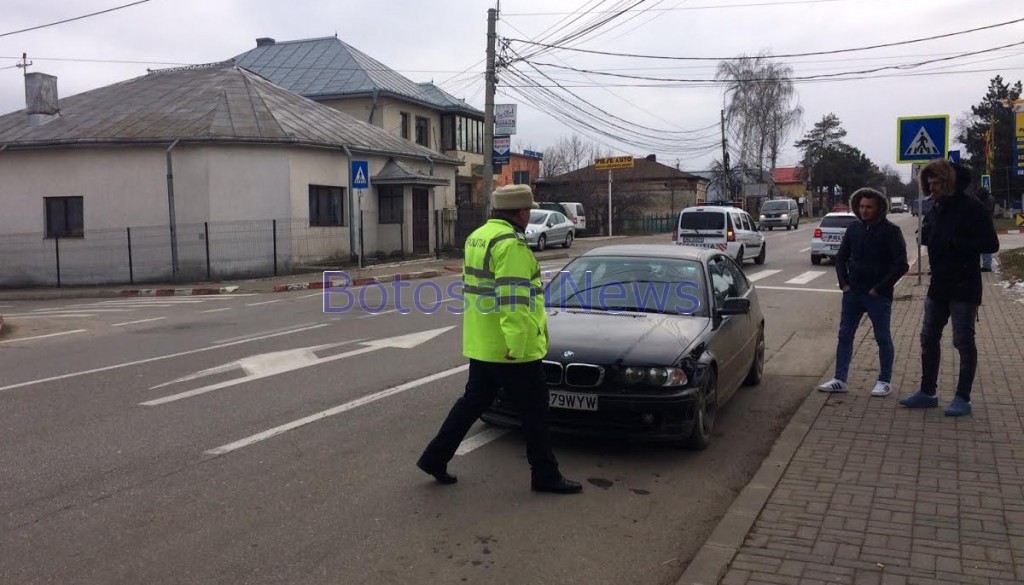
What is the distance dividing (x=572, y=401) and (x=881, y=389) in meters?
3.20

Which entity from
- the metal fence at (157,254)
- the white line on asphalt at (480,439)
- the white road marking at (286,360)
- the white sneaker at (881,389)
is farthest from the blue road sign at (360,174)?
the white sneaker at (881,389)

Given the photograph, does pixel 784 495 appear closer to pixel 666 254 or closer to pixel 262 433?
pixel 666 254

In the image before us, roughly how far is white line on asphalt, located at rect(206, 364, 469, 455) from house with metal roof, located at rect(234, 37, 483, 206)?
33663mm

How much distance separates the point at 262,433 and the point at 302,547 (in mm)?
2324

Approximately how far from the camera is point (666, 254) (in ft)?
24.1

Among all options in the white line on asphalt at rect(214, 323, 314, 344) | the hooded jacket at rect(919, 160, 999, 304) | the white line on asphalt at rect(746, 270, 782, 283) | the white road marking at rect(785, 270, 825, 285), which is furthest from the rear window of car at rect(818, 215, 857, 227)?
the hooded jacket at rect(919, 160, 999, 304)

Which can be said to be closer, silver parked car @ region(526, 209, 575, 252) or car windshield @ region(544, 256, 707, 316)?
car windshield @ region(544, 256, 707, 316)

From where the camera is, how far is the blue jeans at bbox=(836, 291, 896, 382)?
283 inches

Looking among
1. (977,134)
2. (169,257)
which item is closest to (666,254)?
(169,257)

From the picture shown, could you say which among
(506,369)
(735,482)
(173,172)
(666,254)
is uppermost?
(173,172)

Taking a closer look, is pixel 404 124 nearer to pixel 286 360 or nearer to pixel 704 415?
pixel 286 360

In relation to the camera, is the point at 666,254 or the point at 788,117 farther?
the point at 788,117

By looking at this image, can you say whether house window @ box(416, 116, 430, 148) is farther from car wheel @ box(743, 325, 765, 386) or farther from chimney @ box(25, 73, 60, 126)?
car wheel @ box(743, 325, 765, 386)

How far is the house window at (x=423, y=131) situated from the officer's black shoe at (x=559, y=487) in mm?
40106
